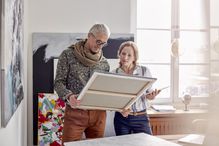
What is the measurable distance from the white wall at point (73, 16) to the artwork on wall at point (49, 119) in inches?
6.7

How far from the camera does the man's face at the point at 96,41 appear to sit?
2.33 metres

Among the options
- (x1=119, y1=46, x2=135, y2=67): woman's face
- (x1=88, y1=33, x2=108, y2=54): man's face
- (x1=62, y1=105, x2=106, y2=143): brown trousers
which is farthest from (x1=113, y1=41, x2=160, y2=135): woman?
(x1=88, y1=33, x2=108, y2=54): man's face

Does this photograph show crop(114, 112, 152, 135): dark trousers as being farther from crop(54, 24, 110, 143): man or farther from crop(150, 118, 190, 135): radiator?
crop(150, 118, 190, 135): radiator

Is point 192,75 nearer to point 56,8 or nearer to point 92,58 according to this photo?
point 56,8

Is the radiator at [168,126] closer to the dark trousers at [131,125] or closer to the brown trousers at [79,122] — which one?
the dark trousers at [131,125]

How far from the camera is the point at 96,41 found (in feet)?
7.74

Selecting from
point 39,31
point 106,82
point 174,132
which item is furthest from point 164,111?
point 106,82

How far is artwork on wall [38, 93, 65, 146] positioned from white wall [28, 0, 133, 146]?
6.7 inches

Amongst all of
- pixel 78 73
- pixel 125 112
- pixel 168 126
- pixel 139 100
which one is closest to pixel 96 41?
pixel 78 73

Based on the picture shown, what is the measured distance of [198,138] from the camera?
7.49 feet

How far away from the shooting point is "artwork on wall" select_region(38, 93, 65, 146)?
11.8 ft

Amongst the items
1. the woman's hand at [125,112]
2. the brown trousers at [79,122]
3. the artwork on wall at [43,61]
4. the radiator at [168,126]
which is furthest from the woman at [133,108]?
the artwork on wall at [43,61]

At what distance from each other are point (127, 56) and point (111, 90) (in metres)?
0.72

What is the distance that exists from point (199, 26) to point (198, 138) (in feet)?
8.12
